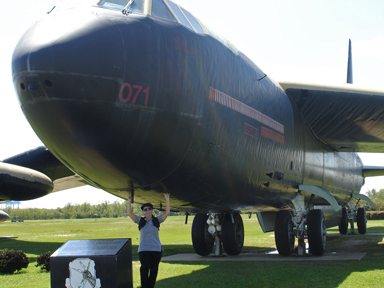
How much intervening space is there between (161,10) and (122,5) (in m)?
0.66

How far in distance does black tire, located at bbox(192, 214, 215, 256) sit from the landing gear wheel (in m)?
2.94

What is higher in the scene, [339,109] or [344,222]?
[339,109]

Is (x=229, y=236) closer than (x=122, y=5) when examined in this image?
No

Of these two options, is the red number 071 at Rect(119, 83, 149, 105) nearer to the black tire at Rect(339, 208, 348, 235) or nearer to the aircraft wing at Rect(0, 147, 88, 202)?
the aircraft wing at Rect(0, 147, 88, 202)

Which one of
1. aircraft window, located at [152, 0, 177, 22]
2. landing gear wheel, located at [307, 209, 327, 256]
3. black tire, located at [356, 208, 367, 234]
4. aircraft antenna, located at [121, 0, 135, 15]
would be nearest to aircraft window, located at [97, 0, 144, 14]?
aircraft antenna, located at [121, 0, 135, 15]

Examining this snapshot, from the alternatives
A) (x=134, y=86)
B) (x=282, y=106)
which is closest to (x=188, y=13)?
(x=134, y=86)

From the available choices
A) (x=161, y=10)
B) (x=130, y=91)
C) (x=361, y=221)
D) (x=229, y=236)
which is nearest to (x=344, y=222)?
(x=361, y=221)

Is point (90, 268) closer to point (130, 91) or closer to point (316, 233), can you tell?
point (130, 91)

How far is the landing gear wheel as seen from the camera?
10.8 m

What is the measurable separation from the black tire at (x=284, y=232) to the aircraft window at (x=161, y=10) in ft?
20.5

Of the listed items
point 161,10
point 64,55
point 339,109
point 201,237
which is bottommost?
point 201,237

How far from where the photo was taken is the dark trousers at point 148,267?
229 inches

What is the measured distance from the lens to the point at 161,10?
6.48 meters

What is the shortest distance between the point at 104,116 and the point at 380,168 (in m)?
19.9
